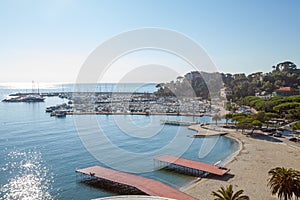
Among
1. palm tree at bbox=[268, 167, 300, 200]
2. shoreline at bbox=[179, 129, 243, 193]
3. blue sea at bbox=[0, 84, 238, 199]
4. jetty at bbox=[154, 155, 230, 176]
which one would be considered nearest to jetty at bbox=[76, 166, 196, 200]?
blue sea at bbox=[0, 84, 238, 199]

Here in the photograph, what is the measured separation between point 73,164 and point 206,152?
→ 523 inches

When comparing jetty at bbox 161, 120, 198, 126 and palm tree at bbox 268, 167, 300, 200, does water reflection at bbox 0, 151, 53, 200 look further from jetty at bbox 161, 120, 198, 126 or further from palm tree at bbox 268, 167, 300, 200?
jetty at bbox 161, 120, 198, 126

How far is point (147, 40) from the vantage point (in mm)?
17234

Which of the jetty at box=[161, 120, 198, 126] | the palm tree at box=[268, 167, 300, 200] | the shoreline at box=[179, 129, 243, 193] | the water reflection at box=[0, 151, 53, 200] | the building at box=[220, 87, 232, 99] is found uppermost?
the building at box=[220, 87, 232, 99]

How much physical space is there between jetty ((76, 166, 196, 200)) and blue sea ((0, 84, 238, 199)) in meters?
0.95

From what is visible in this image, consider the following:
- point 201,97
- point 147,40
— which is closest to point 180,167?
point 147,40

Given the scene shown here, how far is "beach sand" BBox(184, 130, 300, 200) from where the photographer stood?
16.2 m

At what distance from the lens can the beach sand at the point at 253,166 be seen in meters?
16.2

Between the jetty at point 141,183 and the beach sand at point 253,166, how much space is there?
132 centimetres

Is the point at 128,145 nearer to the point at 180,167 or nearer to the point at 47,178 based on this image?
the point at 180,167

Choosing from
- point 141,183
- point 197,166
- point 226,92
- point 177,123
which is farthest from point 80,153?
point 226,92

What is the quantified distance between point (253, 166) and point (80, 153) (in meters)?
16.7

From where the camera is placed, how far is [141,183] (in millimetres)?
17375

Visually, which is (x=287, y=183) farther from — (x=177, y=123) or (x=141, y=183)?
(x=177, y=123)
